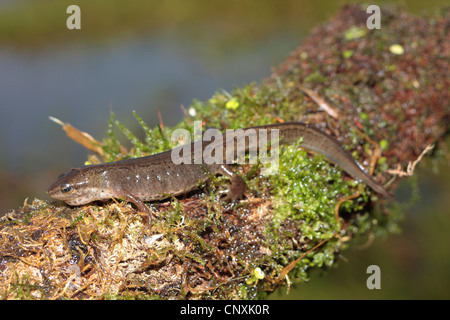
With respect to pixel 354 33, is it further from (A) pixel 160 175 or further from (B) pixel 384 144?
(A) pixel 160 175

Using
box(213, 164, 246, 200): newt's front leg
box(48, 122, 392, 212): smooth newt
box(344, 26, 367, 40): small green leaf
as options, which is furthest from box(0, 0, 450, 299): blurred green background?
box(213, 164, 246, 200): newt's front leg

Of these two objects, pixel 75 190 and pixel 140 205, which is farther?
pixel 75 190

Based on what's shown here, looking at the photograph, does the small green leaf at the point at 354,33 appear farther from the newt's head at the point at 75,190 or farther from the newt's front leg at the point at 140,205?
the newt's head at the point at 75,190

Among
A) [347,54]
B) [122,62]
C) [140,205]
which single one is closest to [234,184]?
[140,205]

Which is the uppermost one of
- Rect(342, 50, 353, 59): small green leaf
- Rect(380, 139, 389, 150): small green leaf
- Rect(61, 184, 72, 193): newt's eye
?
Rect(342, 50, 353, 59): small green leaf

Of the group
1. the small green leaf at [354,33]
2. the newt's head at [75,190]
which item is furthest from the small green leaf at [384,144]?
the newt's head at [75,190]

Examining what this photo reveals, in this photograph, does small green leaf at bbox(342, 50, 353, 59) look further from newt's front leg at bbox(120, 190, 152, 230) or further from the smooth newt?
newt's front leg at bbox(120, 190, 152, 230)

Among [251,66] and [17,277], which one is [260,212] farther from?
[251,66]
